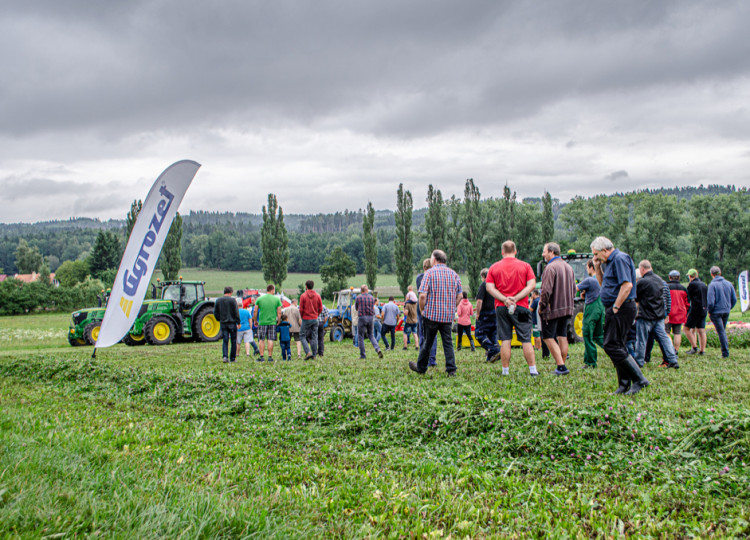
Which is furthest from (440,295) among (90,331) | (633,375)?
(90,331)

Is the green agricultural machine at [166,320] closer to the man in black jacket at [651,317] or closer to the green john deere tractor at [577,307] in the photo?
the green john deere tractor at [577,307]

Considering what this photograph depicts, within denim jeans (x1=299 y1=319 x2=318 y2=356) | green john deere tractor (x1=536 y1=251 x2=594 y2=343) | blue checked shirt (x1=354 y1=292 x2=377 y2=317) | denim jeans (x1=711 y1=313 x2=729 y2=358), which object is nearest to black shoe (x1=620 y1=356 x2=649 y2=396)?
denim jeans (x1=711 y1=313 x2=729 y2=358)

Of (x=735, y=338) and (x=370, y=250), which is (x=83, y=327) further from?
(x=370, y=250)

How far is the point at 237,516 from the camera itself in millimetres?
2557

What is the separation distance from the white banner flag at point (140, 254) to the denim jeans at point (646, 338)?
320 inches

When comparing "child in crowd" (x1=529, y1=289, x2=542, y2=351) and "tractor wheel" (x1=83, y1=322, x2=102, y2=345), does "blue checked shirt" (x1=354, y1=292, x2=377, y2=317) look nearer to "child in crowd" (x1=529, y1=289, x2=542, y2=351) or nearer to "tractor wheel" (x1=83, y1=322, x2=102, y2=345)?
"child in crowd" (x1=529, y1=289, x2=542, y2=351)

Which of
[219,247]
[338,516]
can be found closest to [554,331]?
[338,516]

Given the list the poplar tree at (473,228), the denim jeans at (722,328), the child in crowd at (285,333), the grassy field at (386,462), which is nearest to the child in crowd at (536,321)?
the denim jeans at (722,328)

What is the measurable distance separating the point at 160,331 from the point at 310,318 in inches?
335

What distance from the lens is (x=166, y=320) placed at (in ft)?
56.9

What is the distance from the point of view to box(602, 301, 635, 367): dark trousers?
5.68 m

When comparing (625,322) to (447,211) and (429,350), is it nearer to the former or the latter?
(429,350)

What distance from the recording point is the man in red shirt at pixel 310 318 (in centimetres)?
1106

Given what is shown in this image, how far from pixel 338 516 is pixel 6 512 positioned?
1610 millimetres
